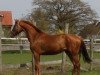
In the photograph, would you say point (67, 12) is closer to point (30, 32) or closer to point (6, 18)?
point (6, 18)

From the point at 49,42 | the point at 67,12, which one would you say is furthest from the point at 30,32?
the point at 67,12

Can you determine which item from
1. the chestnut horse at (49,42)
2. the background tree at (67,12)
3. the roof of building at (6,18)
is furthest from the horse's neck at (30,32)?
the roof of building at (6,18)

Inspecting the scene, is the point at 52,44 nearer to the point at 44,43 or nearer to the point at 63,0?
the point at 44,43

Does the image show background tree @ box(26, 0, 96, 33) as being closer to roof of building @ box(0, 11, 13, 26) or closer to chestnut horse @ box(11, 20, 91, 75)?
roof of building @ box(0, 11, 13, 26)

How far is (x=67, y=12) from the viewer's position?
234 ft

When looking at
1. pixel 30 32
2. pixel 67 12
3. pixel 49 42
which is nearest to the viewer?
pixel 49 42

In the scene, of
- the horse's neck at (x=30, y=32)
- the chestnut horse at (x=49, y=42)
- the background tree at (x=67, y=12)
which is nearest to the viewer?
the chestnut horse at (x=49, y=42)

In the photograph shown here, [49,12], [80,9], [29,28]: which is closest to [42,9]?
[49,12]

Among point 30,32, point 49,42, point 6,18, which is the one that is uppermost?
point 30,32

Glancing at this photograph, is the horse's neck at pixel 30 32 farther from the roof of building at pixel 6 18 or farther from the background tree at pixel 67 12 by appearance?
the roof of building at pixel 6 18

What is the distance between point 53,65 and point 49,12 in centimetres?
5324

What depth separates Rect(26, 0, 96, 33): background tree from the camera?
68438 mm

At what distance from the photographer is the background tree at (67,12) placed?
68438 millimetres

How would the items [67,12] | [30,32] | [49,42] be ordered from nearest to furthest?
[49,42]
[30,32]
[67,12]
